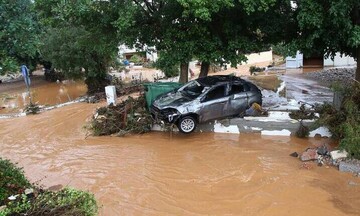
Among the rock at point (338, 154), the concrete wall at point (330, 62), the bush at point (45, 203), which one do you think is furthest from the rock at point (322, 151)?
the concrete wall at point (330, 62)

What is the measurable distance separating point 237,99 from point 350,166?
4.55 m

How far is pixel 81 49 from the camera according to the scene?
2069 cm

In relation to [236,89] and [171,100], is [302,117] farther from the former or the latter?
[171,100]

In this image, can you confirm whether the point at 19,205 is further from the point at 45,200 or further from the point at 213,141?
the point at 213,141

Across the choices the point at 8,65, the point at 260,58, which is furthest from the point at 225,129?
the point at 260,58

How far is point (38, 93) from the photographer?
2762cm

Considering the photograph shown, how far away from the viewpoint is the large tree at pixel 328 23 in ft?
32.3

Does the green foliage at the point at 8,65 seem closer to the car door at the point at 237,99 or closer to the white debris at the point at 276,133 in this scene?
the car door at the point at 237,99

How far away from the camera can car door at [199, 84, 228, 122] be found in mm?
11438

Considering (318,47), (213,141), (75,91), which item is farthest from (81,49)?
(318,47)

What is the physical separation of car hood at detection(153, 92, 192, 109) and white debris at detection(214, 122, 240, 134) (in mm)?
1571

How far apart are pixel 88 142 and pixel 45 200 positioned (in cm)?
671

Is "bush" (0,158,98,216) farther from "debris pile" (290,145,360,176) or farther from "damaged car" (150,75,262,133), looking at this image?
"debris pile" (290,145,360,176)

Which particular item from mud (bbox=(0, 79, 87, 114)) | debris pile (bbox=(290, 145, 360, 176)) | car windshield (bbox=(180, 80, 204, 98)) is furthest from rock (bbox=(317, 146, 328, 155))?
mud (bbox=(0, 79, 87, 114))
